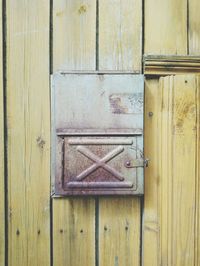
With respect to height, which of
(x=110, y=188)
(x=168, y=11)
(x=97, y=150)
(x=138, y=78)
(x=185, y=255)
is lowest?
(x=185, y=255)

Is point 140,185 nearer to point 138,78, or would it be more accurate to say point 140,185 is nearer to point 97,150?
point 97,150

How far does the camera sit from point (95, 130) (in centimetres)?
89

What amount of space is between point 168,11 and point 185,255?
70 centimetres

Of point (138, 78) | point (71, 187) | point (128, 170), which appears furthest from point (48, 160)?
point (138, 78)

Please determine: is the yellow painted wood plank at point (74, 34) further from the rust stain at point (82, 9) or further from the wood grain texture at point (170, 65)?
the wood grain texture at point (170, 65)

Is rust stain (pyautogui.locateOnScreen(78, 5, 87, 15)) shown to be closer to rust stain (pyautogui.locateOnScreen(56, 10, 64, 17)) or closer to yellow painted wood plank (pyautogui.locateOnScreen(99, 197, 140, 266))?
rust stain (pyautogui.locateOnScreen(56, 10, 64, 17))

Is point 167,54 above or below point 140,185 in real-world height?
above

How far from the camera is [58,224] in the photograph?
36.6 inches

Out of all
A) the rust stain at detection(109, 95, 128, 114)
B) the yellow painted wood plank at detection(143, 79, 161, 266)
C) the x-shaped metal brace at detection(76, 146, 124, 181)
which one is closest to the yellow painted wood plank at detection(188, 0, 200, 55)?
the yellow painted wood plank at detection(143, 79, 161, 266)

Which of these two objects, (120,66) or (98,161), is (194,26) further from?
(98,161)

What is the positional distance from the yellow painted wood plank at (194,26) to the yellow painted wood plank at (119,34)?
5.7 inches

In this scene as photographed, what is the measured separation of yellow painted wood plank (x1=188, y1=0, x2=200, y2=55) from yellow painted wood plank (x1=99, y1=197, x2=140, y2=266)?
0.47m

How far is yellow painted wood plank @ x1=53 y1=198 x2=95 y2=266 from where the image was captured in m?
0.93

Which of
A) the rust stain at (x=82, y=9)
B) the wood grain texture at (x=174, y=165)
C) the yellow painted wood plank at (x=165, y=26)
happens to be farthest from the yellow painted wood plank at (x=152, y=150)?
the rust stain at (x=82, y=9)
